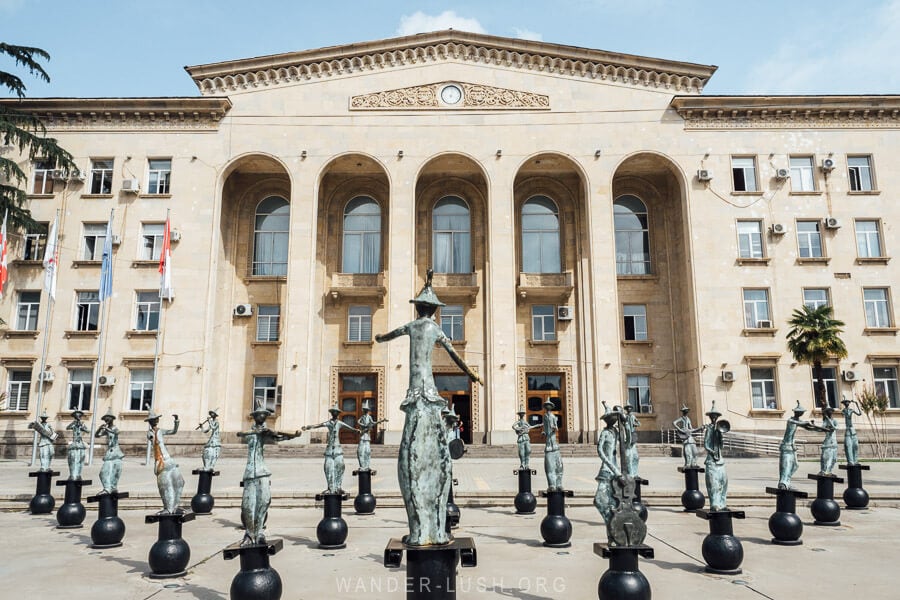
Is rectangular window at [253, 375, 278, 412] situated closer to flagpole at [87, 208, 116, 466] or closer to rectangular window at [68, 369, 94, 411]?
flagpole at [87, 208, 116, 466]

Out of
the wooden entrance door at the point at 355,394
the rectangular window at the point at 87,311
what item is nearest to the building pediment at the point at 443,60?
the rectangular window at the point at 87,311

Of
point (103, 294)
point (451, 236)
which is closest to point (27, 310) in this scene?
point (103, 294)

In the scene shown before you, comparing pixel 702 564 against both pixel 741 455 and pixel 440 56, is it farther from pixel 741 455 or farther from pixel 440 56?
pixel 440 56

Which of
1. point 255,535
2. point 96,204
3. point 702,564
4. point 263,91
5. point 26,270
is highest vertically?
point 263,91

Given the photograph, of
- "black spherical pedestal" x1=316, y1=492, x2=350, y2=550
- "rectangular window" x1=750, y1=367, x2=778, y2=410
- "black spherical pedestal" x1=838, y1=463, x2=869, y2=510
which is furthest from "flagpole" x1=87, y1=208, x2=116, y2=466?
"rectangular window" x1=750, y1=367, x2=778, y2=410

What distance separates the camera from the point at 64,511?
10.5 m

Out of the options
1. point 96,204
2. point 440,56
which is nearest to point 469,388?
point 440,56

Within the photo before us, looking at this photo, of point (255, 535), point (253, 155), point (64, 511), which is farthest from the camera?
point (253, 155)

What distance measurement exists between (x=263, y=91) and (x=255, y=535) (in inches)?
1115

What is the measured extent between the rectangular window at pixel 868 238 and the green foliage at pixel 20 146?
35.3 metres

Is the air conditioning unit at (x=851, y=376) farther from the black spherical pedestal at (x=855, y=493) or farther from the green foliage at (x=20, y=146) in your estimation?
the green foliage at (x=20, y=146)

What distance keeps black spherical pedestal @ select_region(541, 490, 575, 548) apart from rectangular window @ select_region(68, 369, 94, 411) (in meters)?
25.1

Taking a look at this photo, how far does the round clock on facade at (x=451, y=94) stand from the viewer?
3050 cm

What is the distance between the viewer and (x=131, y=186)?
94.8 feet
